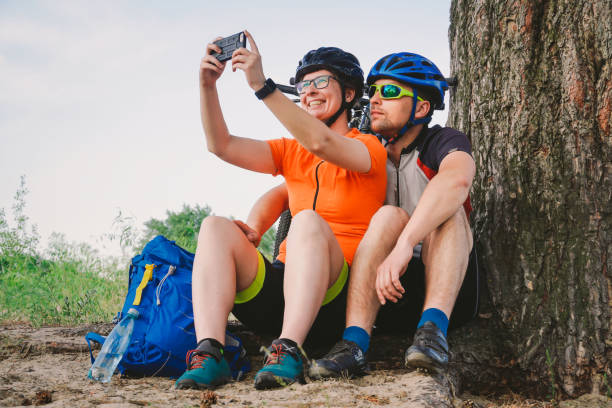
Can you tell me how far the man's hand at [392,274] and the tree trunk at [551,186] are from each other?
0.95 metres

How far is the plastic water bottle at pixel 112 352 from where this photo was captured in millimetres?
Answer: 2494

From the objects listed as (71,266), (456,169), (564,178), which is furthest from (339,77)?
(71,266)

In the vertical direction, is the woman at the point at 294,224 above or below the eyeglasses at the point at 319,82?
below

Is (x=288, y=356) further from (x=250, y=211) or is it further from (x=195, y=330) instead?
(x=250, y=211)

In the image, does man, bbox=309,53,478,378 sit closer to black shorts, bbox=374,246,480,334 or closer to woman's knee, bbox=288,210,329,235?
black shorts, bbox=374,246,480,334

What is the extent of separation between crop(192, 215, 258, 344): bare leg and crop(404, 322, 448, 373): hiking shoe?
0.83m

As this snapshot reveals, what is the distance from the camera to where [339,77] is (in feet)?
10.2

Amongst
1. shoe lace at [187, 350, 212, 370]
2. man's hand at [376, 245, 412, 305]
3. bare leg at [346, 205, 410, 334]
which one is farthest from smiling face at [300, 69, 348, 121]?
shoe lace at [187, 350, 212, 370]

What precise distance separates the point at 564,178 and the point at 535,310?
0.73m

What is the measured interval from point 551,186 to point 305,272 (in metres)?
1.53

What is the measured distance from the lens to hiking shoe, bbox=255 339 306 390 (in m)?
2.13

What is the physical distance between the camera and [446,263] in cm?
245

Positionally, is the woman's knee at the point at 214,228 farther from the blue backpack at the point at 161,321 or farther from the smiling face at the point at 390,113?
the smiling face at the point at 390,113

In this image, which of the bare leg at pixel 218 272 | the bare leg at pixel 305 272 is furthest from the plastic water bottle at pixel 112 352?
the bare leg at pixel 305 272
